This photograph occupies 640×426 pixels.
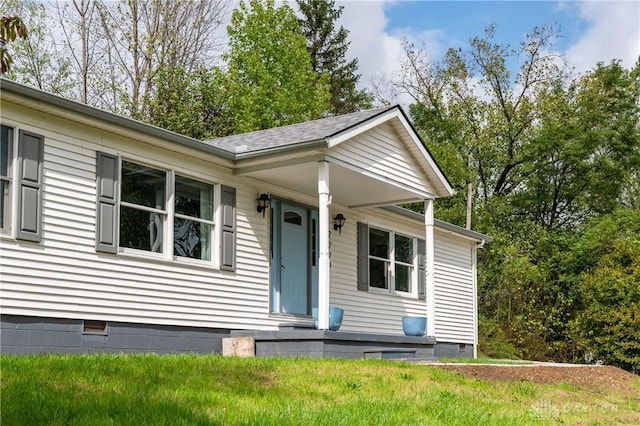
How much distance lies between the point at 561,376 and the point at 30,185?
8.19 m

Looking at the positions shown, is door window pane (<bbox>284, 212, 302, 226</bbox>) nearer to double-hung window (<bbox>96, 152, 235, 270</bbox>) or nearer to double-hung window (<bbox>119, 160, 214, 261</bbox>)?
double-hung window (<bbox>96, 152, 235, 270</bbox>)

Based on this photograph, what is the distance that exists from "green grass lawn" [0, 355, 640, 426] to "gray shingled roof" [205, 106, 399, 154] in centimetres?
388

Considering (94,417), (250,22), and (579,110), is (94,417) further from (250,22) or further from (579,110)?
(579,110)

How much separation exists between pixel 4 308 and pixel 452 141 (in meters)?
23.6

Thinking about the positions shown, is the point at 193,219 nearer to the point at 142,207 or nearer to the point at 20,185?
the point at 142,207

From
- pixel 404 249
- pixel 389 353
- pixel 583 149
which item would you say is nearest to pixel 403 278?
pixel 404 249

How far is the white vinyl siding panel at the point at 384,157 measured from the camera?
13000mm

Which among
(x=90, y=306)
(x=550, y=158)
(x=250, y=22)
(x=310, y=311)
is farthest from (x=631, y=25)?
(x=90, y=306)

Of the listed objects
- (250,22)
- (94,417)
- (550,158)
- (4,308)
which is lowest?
(94,417)

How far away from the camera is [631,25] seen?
3056 centimetres

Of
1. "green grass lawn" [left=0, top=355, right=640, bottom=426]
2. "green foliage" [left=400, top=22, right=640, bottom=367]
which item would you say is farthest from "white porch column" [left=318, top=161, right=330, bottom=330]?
"green foliage" [left=400, top=22, right=640, bottom=367]

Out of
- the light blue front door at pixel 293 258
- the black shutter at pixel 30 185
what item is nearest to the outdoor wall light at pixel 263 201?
the light blue front door at pixel 293 258

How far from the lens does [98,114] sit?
34.0ft

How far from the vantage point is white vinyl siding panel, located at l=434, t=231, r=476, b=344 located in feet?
61.1
